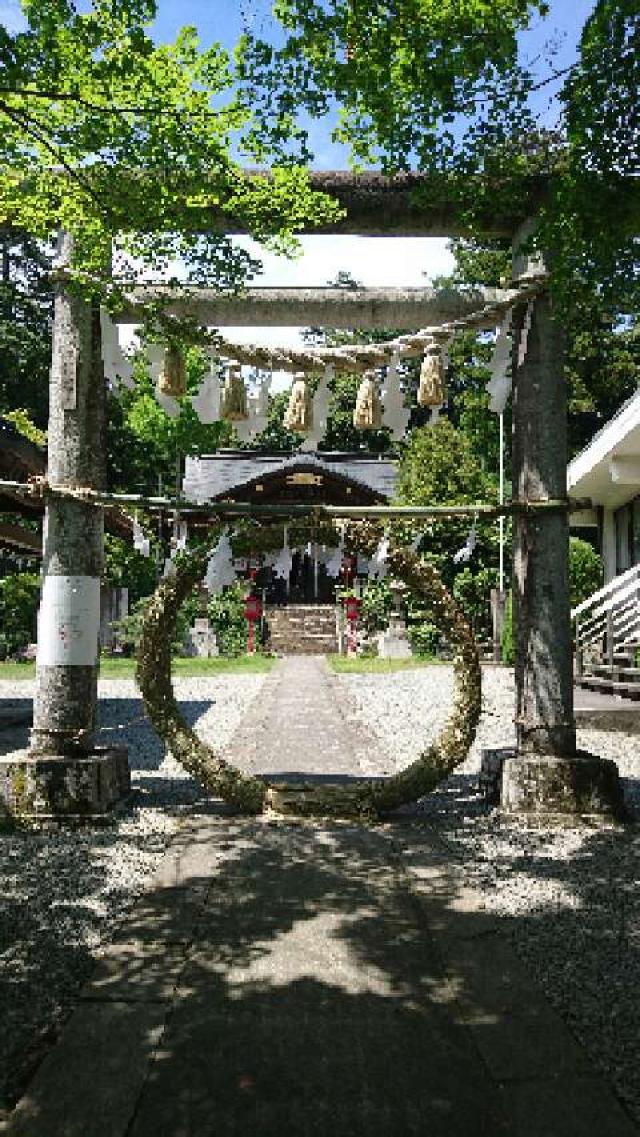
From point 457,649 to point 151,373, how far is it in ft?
10.6

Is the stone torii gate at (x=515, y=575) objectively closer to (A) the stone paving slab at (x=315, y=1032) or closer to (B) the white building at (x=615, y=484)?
(A) the stone paving slab at (x=315, y=1032)

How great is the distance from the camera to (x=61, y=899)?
4469 mm

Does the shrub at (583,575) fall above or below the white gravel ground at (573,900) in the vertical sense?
above

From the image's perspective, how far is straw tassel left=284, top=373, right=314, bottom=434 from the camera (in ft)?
22.9

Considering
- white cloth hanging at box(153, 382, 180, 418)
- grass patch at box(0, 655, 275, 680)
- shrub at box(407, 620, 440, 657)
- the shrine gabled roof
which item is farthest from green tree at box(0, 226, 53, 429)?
white cloth hanging at box(153, 382, 180, 418)

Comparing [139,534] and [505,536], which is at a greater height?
[505,536]

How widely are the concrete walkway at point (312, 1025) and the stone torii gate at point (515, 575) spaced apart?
1545 millimetres

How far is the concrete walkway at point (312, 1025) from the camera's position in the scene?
2443mm

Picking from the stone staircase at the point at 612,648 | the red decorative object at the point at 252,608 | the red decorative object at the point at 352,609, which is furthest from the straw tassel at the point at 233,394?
the red decorative object at the point at 252,608

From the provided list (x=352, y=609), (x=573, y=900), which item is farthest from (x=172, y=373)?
(x=352, y=609)

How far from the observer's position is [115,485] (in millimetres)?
40812

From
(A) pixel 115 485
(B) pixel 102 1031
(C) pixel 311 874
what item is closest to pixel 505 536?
(A) pixel 115 485

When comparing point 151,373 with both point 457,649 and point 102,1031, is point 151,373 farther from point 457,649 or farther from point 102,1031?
point 102,1031

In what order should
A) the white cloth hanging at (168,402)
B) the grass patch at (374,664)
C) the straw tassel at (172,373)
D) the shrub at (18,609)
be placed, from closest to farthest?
1. the straw tassel at (172,373)
2. the white cloth hanging at (168,402)
3. the grass patch at (374,664)
4. the shrub at (18,609)
